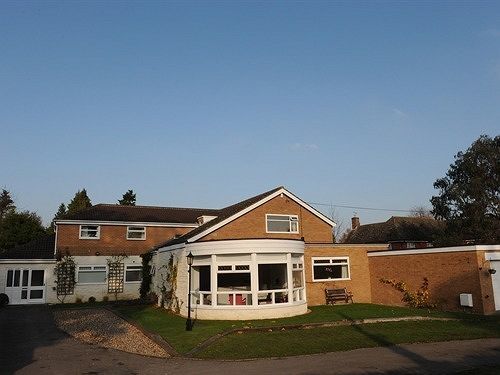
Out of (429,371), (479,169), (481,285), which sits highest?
(479,169)

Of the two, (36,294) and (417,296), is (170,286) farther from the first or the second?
(417,296)

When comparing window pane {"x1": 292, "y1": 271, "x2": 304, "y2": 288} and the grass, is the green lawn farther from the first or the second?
window pane {"x1": 292, "y1": 271, "x2": 304, "y2": 288}

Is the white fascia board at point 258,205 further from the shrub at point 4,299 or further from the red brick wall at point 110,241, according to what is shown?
the shrub at point 4,299

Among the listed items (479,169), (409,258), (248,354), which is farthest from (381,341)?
(479,169)

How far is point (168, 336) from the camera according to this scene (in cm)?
1515

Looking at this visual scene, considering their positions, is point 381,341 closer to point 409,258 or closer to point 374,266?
point 409,258

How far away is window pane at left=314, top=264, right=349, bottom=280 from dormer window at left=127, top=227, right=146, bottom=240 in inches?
592

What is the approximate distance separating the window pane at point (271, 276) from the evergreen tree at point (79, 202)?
1640 inches

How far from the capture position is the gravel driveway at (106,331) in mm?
13836

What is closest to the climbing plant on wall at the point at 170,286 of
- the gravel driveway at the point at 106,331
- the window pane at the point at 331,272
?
the gravel driveway at the point at 106,331

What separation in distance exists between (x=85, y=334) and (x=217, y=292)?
570cm

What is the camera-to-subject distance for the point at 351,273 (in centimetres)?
2531

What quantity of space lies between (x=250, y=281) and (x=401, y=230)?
29.4 m

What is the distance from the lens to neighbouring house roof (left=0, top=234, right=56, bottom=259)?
28984 mm
